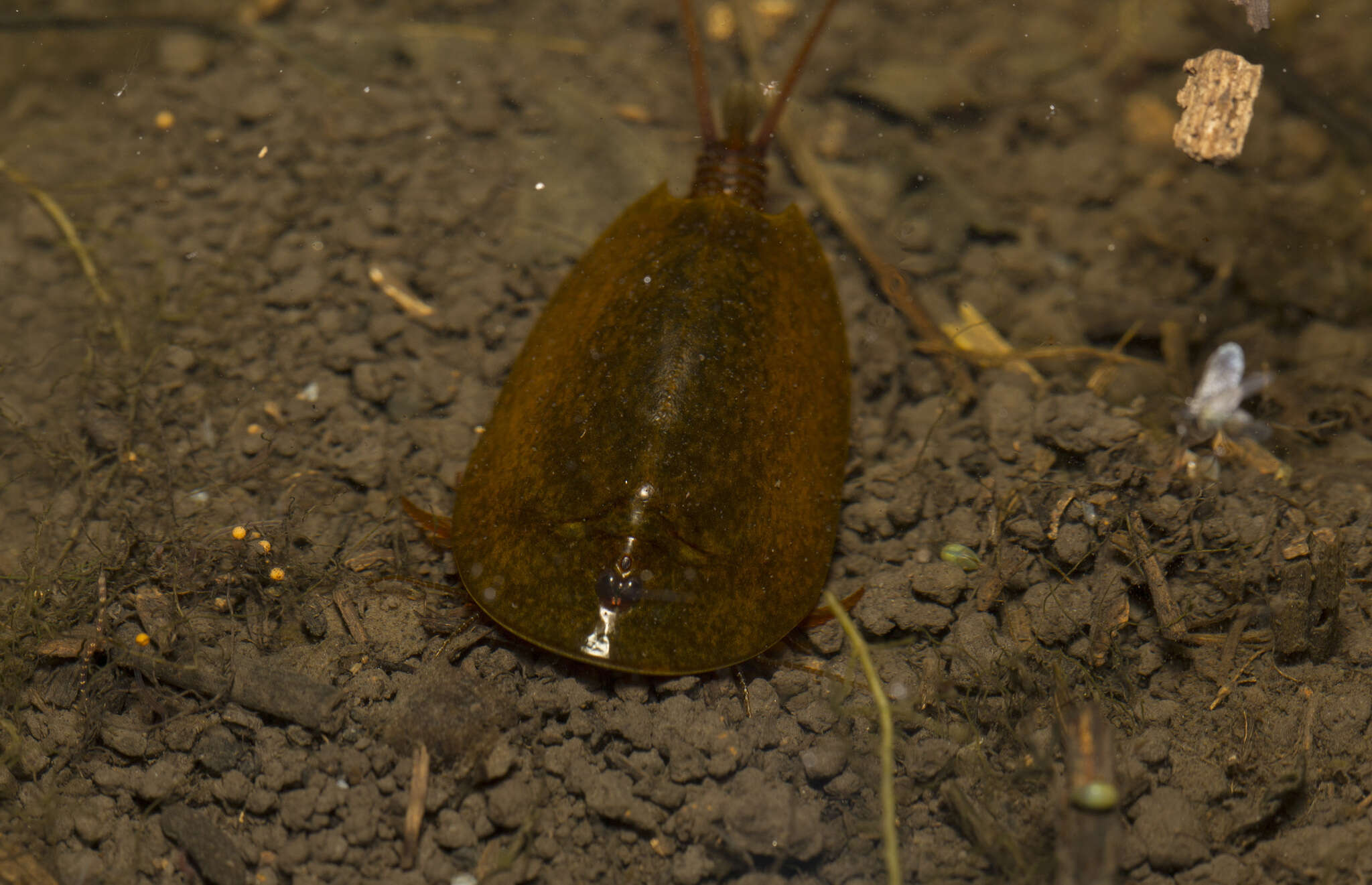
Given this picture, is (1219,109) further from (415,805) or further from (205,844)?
(205,844)

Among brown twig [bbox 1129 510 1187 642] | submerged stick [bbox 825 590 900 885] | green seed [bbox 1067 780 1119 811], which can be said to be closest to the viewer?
green seed [bbox 1067 780 1119 811]

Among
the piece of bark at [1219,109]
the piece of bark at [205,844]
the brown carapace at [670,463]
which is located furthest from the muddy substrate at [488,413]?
the piece of bark at [1219,109]

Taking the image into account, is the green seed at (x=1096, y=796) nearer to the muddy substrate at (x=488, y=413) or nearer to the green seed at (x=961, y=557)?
the muddy substrate at (x=488, y=413)

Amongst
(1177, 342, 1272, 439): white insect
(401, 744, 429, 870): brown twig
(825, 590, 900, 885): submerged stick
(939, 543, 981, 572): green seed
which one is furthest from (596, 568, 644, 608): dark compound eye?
(1177, 342, 1272, 439): white insect

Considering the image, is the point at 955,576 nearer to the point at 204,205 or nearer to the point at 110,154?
the point at 204,205

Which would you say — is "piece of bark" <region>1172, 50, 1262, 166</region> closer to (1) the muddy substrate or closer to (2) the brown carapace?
(1) the muddy substrate

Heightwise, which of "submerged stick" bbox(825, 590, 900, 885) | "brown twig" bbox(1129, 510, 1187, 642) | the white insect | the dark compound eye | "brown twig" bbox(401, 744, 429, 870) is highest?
the white insect

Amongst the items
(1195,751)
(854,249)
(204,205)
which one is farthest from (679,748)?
(204,205)
